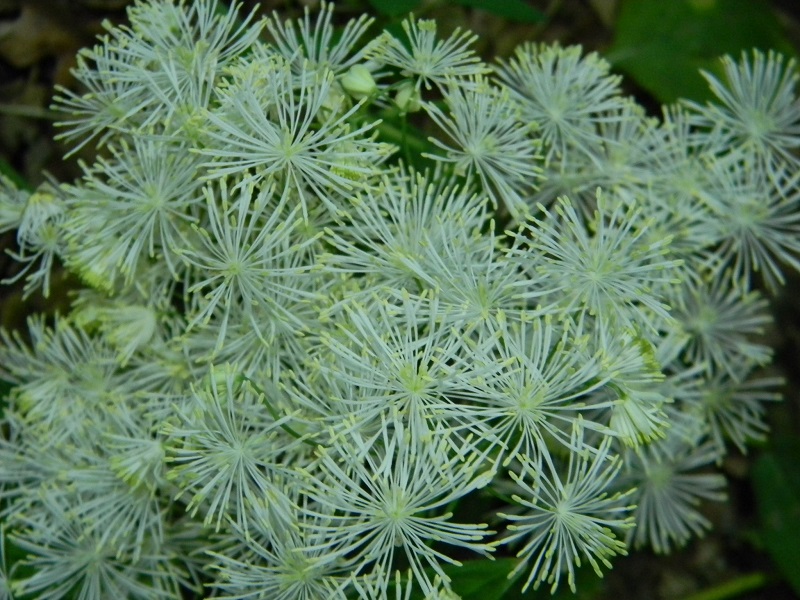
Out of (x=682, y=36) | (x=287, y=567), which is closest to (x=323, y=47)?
(x=287, y=567)

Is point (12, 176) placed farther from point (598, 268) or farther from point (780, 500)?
point (780, 500)

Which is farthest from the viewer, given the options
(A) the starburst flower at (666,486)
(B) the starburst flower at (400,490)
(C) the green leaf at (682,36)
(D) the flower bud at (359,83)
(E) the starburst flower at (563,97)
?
(C) the green leaf at (682,36)

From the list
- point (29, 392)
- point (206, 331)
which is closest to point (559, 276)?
point (206, 331)

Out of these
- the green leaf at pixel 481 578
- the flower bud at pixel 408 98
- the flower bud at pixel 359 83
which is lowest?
the green leaf at pixel 481 578

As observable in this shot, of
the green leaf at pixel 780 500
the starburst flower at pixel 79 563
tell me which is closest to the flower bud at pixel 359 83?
the starburst flower at pixel 79 563

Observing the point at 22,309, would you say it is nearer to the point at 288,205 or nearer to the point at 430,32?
the point at 288,205

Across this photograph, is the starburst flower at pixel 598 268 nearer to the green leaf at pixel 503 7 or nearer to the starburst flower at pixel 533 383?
the starburst flower at pixel 533 383
